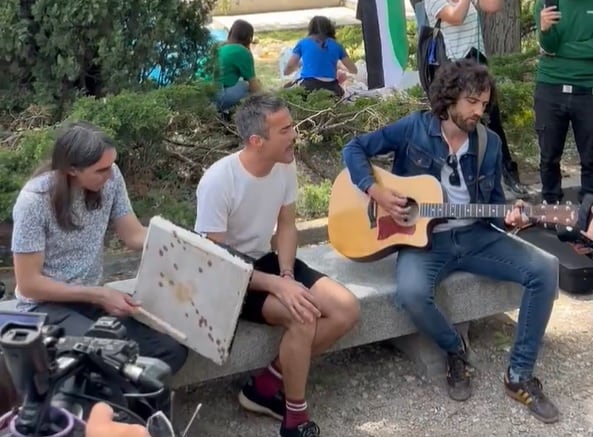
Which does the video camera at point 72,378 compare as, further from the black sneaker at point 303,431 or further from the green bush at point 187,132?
the green bush at point 187,132

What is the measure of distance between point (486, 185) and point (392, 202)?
1.39 feet

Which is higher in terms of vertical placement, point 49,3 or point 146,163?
point 49,3

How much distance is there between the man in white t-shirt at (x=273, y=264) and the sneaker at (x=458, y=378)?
0.53m

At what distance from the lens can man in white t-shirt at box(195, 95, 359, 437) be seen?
12.1 feet

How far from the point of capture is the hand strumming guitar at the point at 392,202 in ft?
13.8

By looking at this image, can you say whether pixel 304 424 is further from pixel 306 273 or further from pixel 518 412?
pixel 518 412

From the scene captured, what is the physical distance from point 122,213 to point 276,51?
9341 millimetres

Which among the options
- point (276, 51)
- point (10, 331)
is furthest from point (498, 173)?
point (276, 51)

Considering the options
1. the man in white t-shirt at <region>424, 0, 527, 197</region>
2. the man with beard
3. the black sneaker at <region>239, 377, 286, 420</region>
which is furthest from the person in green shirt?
the black sneaker at <region>239, 377, 286, 420</region>

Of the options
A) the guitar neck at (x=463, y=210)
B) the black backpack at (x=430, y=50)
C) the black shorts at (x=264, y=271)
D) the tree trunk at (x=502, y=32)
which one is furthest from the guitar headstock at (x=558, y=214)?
the tree trunk at (x=502, y=32)

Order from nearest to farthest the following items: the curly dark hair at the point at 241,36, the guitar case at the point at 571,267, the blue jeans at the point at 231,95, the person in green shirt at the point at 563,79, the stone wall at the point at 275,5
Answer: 1. the guitar case at the point at 571,267
2. the person in green shirt at the point at 563,79
3. the blue jeans at the point at 231,95
4. the curly dark hair at the point at 241,36
5. the stone wall at the point at 275,5

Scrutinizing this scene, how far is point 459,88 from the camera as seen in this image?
13.8 ft

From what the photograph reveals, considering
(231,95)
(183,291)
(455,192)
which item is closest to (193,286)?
(183,291)

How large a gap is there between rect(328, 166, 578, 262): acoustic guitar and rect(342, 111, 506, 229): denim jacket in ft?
0.25
